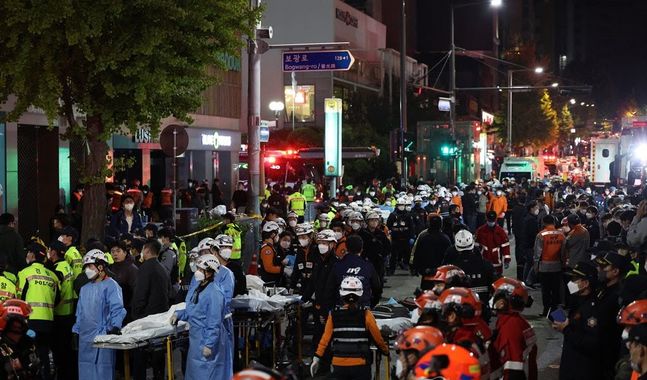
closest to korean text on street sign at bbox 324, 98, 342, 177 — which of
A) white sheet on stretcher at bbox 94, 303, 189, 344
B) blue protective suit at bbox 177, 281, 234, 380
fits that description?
white sheet on stretcher at bbox 94, 303, 189, 344

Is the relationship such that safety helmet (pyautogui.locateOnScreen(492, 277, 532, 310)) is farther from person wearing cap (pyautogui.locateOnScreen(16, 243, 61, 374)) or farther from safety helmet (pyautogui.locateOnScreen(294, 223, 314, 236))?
safety helmet (pyautogui.locateOnScreen(294, 223, 314, 236))

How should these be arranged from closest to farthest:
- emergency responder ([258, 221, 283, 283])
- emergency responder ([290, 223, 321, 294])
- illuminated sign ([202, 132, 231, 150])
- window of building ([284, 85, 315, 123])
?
emergency responder ([290, 223, 321, 294]) < emergency responder ([258, 221, 283, 283]) < illuminated sign ([202, 132, 231, 150]) < window of building ([284, 85, 315, 123])

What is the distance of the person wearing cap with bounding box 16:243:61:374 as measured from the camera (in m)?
12.8

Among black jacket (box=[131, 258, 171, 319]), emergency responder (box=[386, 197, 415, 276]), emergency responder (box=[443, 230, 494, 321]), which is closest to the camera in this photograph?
black jacket (box=[131, 258, 171, 319])

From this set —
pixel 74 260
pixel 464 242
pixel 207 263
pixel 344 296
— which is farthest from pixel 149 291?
pixel 464 242

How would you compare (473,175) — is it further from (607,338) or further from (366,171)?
(607,338)

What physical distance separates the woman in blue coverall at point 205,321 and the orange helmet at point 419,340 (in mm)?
4389

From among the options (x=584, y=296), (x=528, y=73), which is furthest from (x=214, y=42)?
(x=528, y=73)

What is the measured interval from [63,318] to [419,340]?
23.0ft

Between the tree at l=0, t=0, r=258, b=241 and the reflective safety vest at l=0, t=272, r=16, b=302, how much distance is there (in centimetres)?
532

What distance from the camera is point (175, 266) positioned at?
54.2 feet

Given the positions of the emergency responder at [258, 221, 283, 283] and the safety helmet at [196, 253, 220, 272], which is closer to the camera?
the safety helmet at [196, 253, 220, 272]

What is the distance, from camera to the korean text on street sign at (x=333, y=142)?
2972 cm

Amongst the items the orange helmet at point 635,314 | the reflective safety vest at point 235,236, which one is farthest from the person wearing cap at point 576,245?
the orange helmet at point 635,314
